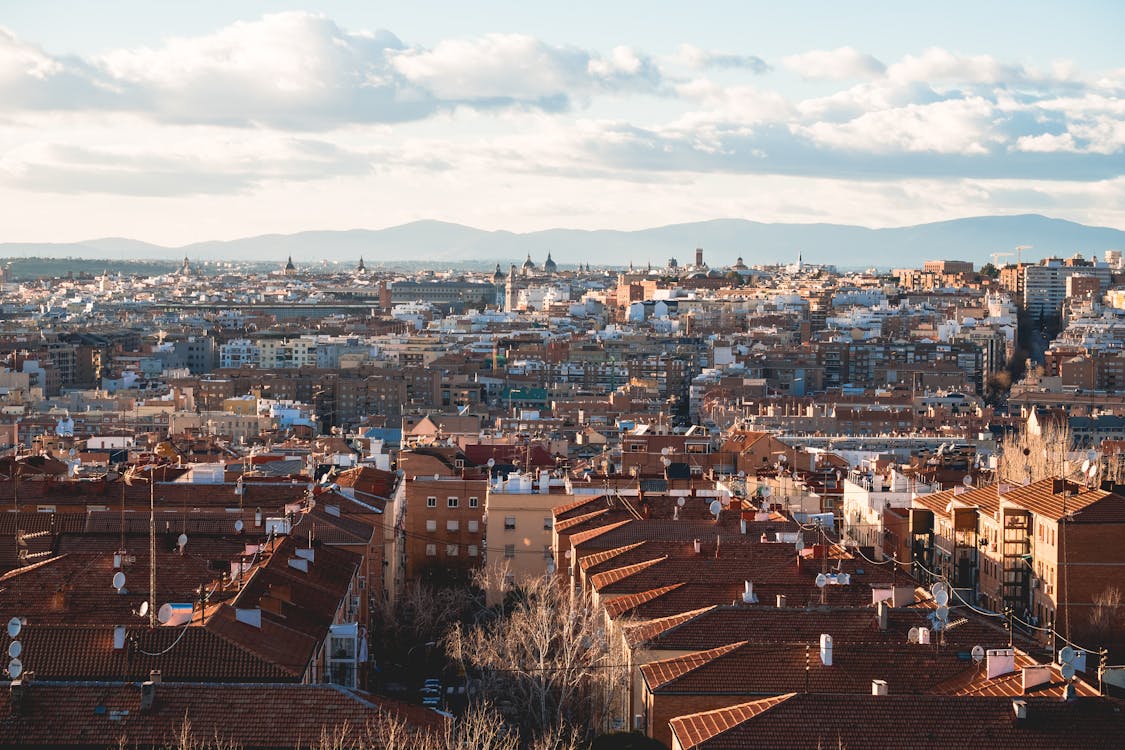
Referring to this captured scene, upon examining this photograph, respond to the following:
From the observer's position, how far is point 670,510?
103 feet

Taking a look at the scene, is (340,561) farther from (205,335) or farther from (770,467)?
(205,335)

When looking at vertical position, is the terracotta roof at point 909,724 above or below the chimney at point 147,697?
below

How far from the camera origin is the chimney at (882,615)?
20.2m

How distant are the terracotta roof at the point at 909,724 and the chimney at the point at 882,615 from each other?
3708 millimetres

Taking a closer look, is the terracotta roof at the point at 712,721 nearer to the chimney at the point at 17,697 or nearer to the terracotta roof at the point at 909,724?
the terracotta roof at the point at 909,724

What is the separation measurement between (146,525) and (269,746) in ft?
41.8

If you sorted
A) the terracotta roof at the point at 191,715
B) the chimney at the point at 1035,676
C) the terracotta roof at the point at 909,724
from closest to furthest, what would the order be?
the terracotta roof at the point at 191,715 < the terracotta roof at the point at 909,724 < the chimney at the point at 1035,676

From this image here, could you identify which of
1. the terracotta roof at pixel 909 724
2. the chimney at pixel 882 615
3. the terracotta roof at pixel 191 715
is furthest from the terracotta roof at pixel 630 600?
A: the terracotta roof at pixel 191 715

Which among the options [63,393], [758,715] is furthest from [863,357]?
[758,715]

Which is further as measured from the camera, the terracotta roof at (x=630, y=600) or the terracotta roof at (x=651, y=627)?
the terracotta roof at (x=630, y=600)

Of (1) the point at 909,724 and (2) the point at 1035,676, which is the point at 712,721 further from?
(2) the point at 1035,676

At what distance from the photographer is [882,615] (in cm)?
2028

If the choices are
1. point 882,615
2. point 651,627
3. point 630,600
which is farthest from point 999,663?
point 630,600

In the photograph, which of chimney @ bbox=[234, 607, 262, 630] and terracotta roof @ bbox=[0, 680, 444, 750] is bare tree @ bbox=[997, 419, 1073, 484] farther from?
terracotta roof @ bbox=[0, 680, 444, 750]
